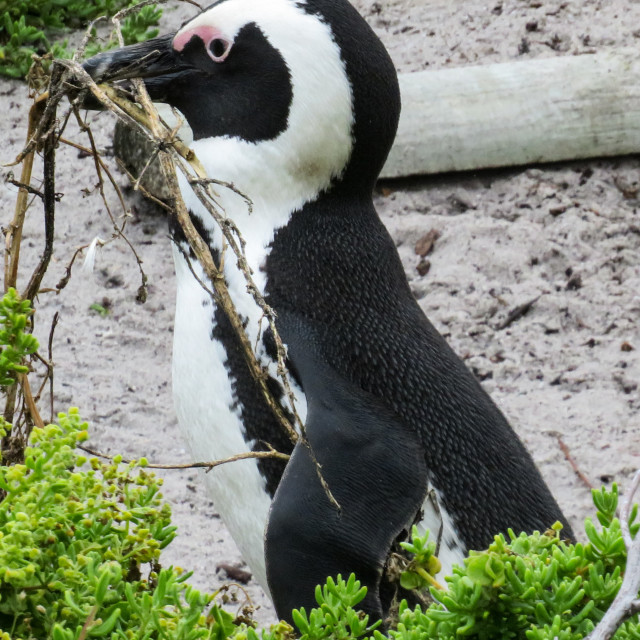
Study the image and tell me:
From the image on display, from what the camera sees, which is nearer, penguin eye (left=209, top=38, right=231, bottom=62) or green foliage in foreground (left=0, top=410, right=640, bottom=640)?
green foliage in foreground (left=0, top=410, right=640, bottom=640)

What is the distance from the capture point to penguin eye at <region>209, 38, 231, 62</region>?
184cm

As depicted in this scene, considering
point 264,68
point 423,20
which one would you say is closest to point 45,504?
point 264,68

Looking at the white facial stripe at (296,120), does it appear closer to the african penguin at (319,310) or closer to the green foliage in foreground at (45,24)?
the african penguin at (319,310)

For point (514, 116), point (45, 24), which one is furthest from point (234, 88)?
point (45, 24)

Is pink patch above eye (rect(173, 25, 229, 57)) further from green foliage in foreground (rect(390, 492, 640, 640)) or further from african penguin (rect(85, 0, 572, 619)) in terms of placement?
green foliage in foreground (rect(390, 492, 640, 640))

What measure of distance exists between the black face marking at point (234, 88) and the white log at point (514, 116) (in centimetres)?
171

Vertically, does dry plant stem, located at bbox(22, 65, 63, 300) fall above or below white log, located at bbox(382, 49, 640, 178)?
above

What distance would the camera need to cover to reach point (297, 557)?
4.96ft

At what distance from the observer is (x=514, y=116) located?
360cm

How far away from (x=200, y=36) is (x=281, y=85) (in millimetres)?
178

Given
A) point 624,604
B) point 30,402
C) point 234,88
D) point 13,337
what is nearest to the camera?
point 624,604

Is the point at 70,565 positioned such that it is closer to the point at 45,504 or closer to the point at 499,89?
the point at 45,504

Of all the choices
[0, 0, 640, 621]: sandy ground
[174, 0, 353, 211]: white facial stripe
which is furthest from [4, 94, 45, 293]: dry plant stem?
[0, 0, 640, 621]: sandy ground

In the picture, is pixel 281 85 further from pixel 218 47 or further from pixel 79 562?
pixel 79 562
